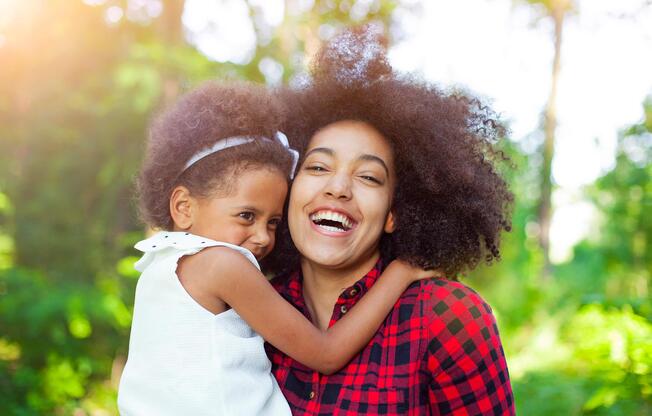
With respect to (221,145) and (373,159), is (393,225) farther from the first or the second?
(221,145)

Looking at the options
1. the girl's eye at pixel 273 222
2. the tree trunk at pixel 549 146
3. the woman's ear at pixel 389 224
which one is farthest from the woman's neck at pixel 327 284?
the tree trunk at pixel 549 146

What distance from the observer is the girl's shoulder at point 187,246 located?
7.68ft

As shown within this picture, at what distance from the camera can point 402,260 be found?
2502 mm

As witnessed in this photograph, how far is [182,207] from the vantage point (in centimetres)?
266

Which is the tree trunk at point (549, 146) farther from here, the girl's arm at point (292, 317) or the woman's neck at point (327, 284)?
the girl's arm at point (292, 317)

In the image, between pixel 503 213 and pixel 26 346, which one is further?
pixel 26 346

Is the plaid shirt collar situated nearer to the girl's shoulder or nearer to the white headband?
the girl's shoulder

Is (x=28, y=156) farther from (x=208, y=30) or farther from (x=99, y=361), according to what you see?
(x=99, y=361)

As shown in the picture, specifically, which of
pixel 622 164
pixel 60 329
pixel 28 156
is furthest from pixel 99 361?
pixel 622 164

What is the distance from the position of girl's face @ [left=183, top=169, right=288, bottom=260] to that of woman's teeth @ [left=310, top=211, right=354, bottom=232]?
0.77 ft

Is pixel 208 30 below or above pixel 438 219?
above

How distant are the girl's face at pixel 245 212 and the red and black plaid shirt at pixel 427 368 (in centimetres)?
61

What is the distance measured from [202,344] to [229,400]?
0.68ft

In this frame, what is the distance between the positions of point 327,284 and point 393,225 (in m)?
0.36
